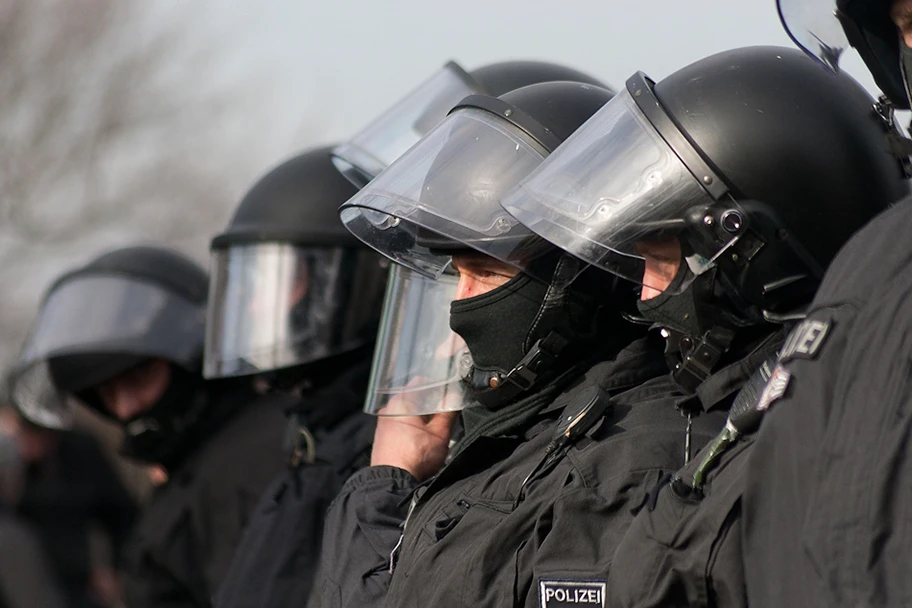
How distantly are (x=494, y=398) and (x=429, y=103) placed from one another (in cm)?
127

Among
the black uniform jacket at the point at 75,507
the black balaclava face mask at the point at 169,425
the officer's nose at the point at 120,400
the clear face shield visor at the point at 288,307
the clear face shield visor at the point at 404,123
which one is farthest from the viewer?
the black uniform jacket at the point at 75,507

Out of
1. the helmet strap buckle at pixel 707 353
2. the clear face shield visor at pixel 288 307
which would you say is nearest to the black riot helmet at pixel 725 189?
the helmet strap buckle at pixel 707 353

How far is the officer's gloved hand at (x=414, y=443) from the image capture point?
3.18 meters

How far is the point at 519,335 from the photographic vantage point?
2.71 metres

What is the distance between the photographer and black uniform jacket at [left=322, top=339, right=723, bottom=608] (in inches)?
83.2

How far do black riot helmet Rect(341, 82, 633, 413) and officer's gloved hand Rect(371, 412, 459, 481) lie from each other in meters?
0.30

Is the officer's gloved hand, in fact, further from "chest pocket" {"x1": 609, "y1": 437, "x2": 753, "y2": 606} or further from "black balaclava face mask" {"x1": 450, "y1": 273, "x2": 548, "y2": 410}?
"chest pocket" {"x1": 609, "y1": 437, "x2": 753, "y2": 606}

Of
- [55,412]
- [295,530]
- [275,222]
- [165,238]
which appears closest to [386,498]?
[295,530]

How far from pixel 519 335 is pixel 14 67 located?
56.7ft

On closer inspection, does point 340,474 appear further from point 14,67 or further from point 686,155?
point 14,67

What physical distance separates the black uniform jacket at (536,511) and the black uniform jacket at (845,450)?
478mm

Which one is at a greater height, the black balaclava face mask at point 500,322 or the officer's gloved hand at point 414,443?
the black balaclava face mask at point 500,322

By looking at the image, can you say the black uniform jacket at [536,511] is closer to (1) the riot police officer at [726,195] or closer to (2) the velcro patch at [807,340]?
(1) the riot police officer at [726,195]

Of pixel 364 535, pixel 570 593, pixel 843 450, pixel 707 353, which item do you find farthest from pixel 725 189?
pixel 364 535
